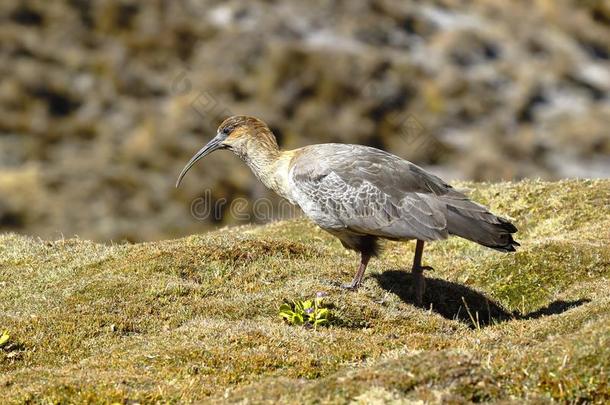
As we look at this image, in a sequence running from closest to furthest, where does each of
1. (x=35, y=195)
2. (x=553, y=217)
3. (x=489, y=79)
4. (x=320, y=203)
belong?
1. (x=320, y=203)
2. (x=553, y=217)
3. (x=35, y=195)
4. (x=489, y=79)

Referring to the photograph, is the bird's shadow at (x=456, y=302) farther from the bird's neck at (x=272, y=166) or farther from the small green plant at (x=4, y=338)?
the small green plant at (x=4, y=338)

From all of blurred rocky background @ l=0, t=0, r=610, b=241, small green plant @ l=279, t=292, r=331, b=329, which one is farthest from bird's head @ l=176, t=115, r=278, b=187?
blurred rocky background @ l=0, t=0, r=610, b=241

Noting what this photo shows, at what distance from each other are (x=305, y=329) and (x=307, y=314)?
0.44 meters

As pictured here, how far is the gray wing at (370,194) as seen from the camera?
45.4 feet

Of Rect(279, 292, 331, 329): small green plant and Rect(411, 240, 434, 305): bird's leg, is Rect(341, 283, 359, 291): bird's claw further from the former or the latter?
Rect(279, 292, 331, 329): small green plant

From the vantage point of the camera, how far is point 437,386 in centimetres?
868

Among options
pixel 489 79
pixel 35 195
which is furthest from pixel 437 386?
pixel 489 79

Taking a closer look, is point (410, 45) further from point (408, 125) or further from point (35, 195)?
point (35, 195)

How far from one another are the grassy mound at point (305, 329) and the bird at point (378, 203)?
41.8 inches

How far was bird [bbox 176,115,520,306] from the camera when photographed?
537 inches

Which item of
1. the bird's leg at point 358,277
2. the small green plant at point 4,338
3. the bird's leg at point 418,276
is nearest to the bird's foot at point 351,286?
the bird's leg at point 358,277

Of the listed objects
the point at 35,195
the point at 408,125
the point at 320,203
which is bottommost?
the point at 35,195

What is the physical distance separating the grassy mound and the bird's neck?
1.49 m

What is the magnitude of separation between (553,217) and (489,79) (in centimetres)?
4880
